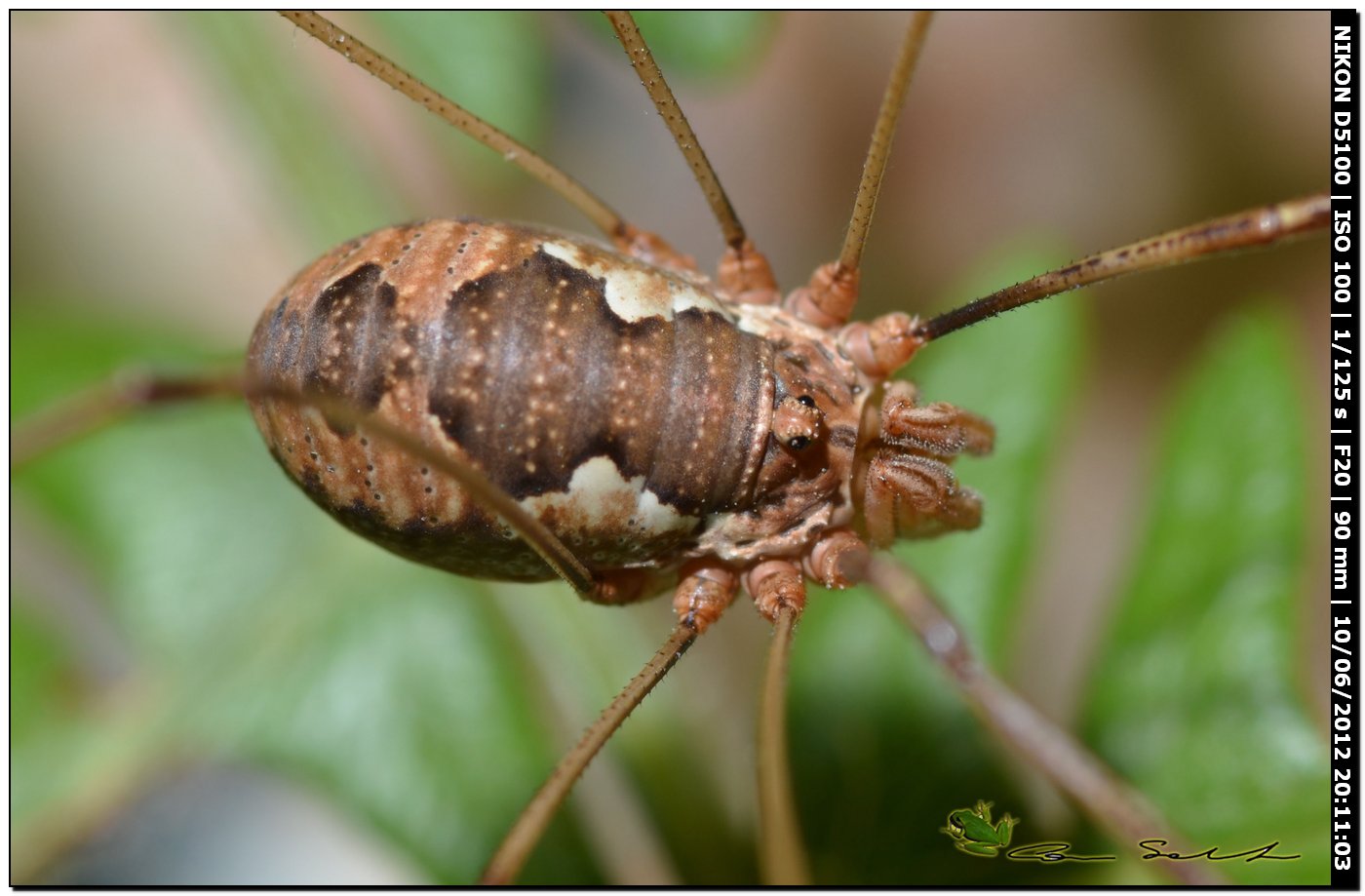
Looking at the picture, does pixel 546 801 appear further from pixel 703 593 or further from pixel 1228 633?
pixel 1228 633

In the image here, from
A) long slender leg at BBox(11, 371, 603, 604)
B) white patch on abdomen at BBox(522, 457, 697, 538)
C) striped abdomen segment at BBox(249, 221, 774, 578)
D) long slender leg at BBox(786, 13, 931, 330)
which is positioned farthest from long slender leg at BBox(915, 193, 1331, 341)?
long slender leg at BBox(11, 371, 603, 604)

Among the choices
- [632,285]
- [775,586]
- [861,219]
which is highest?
[861,219]

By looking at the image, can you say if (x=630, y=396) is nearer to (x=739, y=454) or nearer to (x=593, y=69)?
(x=739, y=454)

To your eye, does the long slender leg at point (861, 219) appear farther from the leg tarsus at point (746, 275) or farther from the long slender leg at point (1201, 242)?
the long slender leg at point (1201, 242)

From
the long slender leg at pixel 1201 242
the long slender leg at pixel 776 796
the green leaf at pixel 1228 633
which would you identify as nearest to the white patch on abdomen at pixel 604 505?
the long slender leg at pixel 776 796

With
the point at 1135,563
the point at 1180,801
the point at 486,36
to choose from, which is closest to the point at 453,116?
the point at 486,36

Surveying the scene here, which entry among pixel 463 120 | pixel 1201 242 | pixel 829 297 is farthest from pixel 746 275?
pixel 1201 242

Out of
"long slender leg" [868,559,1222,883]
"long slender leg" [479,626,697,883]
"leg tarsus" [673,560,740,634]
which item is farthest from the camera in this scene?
"leg tarsus" [673,560,740,634]

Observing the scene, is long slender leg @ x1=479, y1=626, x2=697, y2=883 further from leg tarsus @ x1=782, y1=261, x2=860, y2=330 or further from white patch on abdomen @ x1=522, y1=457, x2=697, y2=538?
leg tarsus @ x1=782, y1=261, x2=860, y2=330
